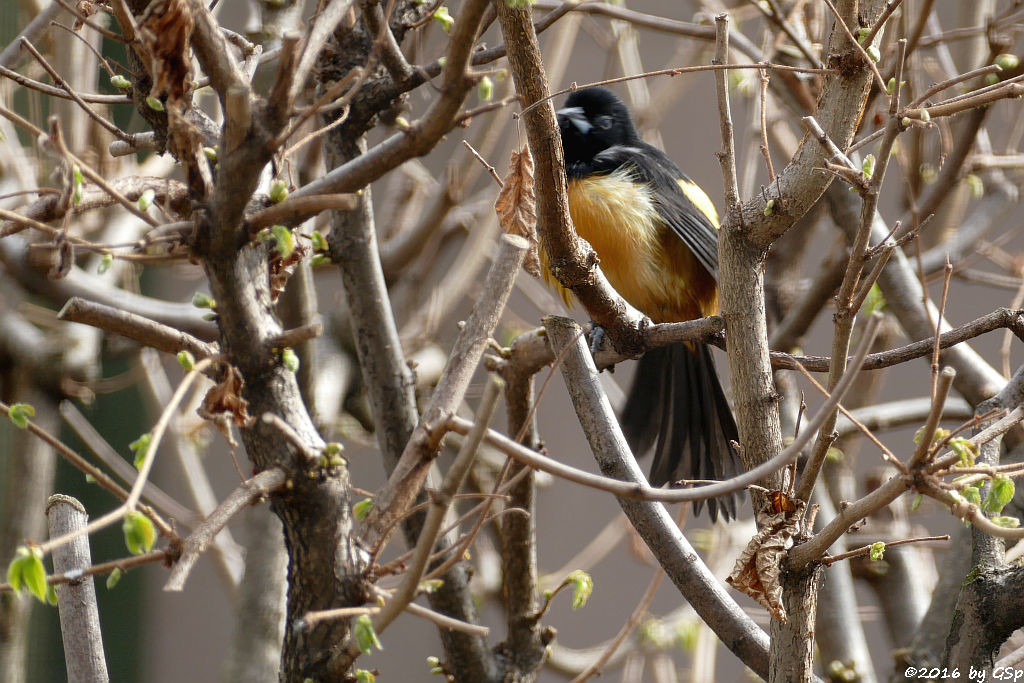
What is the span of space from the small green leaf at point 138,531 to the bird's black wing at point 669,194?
1889 millimetres

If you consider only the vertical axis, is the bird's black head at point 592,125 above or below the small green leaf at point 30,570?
above

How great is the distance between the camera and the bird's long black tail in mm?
2504

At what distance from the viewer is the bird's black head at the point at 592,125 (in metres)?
3.27

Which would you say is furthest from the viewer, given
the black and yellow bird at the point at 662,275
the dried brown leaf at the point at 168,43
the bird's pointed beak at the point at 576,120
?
the bird's pointed beak at the point at 576,120

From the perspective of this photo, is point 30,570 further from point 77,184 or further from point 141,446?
point 77,184

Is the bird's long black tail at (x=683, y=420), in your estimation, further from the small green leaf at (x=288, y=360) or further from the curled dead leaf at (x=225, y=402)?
the curled dead leaf at (x=225, y=402)

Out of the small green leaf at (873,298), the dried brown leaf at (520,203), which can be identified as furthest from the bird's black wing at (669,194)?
the dried brown leaf at (520,203)

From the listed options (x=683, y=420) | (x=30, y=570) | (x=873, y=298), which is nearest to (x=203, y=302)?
(x=30, y=570)

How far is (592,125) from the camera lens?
10.8 ft

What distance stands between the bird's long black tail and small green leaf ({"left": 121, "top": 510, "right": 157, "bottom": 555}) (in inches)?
60.8

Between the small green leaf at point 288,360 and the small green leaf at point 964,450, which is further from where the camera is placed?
the small green leaf at point 288,360

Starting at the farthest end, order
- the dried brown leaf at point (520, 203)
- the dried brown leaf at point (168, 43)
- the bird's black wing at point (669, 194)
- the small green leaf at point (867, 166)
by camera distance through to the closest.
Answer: the bird's black wing at point (669, 194) < the dried brown leaf at point (520, 203) < the small green leaf at point (867, 166) < the dried brown leaf at point (168, 43)

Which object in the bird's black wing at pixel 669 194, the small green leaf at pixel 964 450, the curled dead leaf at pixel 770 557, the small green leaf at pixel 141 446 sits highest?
the bird's black wing at pixel 669 194

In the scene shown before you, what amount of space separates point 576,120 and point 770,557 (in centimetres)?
216
